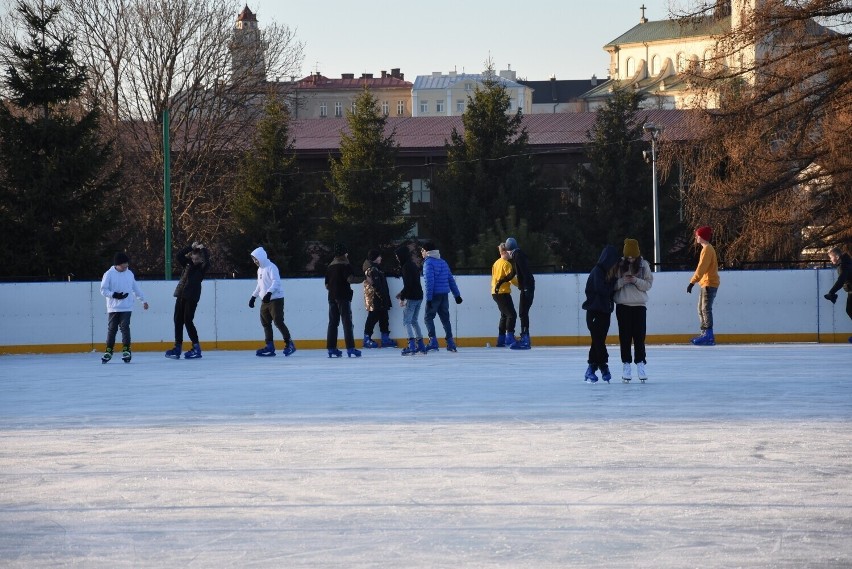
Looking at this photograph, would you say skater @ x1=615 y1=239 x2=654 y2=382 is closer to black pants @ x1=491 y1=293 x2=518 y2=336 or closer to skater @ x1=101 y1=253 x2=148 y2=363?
skater @ x1=101 y1=253 x2=148 y2=363

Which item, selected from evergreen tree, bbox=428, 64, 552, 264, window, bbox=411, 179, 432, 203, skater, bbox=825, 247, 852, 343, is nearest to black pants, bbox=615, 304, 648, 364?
skater, bbox=825, 247, 852, 343

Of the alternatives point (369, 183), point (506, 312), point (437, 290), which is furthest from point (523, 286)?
point (369, 183)

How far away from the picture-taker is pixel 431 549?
220 inches

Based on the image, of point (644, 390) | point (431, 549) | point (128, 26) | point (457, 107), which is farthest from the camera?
point (457, 107)

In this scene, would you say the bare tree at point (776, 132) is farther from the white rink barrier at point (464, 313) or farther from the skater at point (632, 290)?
the skater at point (632, 290)

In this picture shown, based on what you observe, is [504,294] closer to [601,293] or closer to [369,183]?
[601,293]

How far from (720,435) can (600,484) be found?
7.53 ft

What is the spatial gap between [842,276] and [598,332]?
8379mm

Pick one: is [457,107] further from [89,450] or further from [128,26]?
[89,450]

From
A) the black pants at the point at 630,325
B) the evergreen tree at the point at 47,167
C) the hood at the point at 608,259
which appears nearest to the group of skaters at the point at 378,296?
the black pants at the point at 630,325

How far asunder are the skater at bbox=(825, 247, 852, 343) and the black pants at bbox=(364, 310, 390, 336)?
675 centimetres

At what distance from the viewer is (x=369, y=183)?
51.7 meters

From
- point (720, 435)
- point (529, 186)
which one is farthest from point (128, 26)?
point (720, 435)

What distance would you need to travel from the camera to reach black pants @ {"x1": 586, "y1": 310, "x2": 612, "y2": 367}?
13.3 m
